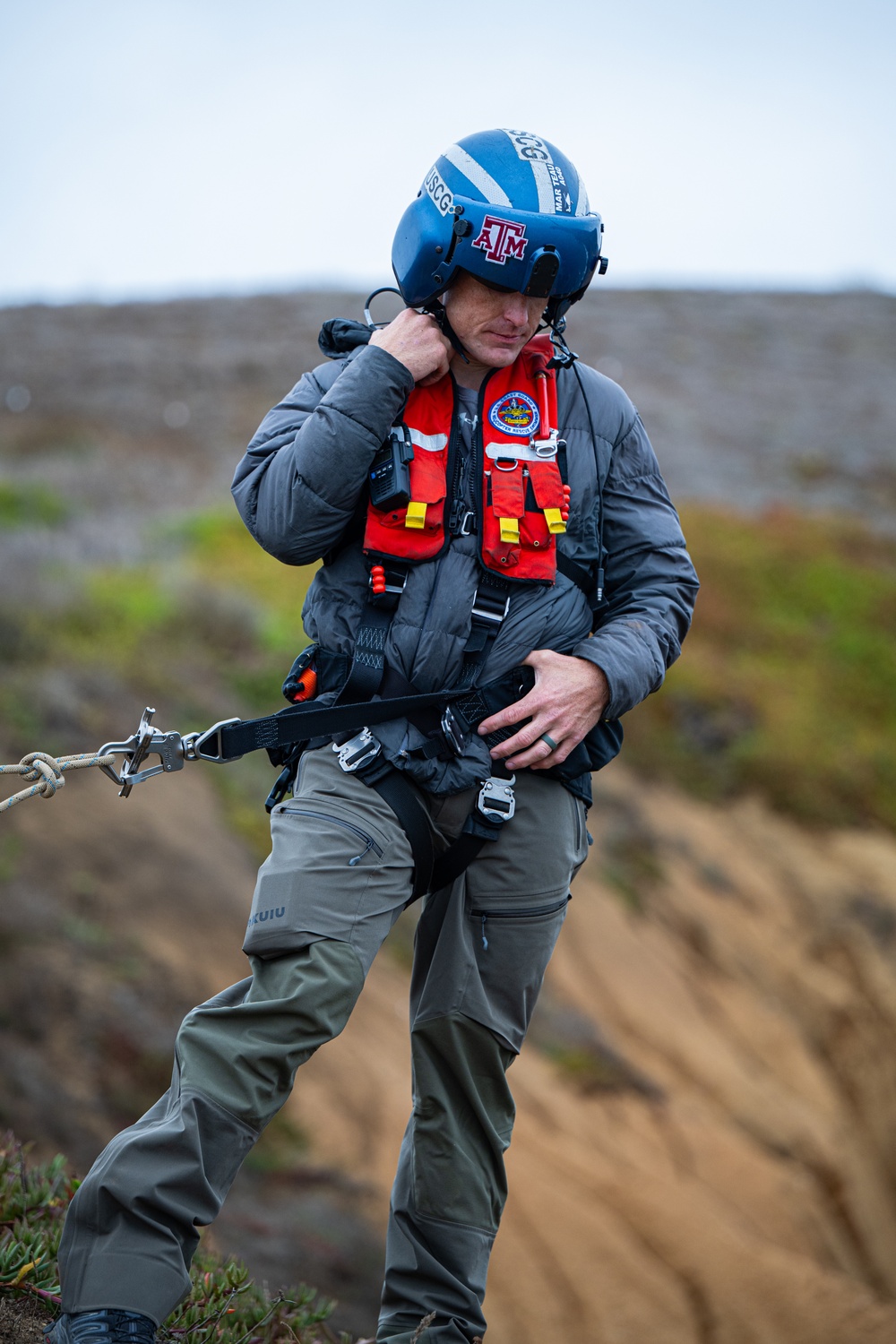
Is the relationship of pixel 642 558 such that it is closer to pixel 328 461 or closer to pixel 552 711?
pixel 552 711

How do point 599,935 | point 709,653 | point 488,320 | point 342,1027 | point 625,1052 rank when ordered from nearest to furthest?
point 342,1027
point 488,320
point 625,1052
point 599,935
point 709,653

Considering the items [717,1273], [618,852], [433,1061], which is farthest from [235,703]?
[433,1061]

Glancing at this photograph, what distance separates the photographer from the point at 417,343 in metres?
2.83

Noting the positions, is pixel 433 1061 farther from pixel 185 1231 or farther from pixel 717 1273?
pixel 717 1273

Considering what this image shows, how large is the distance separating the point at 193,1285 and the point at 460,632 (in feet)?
6.09

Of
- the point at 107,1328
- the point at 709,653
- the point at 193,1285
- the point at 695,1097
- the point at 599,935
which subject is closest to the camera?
the point at 107,1328

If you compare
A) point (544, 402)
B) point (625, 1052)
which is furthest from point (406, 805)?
point (625, 1052)

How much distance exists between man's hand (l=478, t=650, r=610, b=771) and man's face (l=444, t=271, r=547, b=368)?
2.46ft

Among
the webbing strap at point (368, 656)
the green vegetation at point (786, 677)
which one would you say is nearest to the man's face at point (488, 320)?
the webbing strap at point (368, 656)

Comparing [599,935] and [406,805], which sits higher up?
[406,805]

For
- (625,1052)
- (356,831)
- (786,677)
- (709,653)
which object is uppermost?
(356,831)

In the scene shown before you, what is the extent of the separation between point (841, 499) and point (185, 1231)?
1943 centimetres

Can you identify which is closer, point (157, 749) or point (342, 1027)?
point (342, 1027)

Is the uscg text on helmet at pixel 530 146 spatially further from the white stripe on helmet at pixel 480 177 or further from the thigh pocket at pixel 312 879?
the thigh pocket at pixel 312 879
